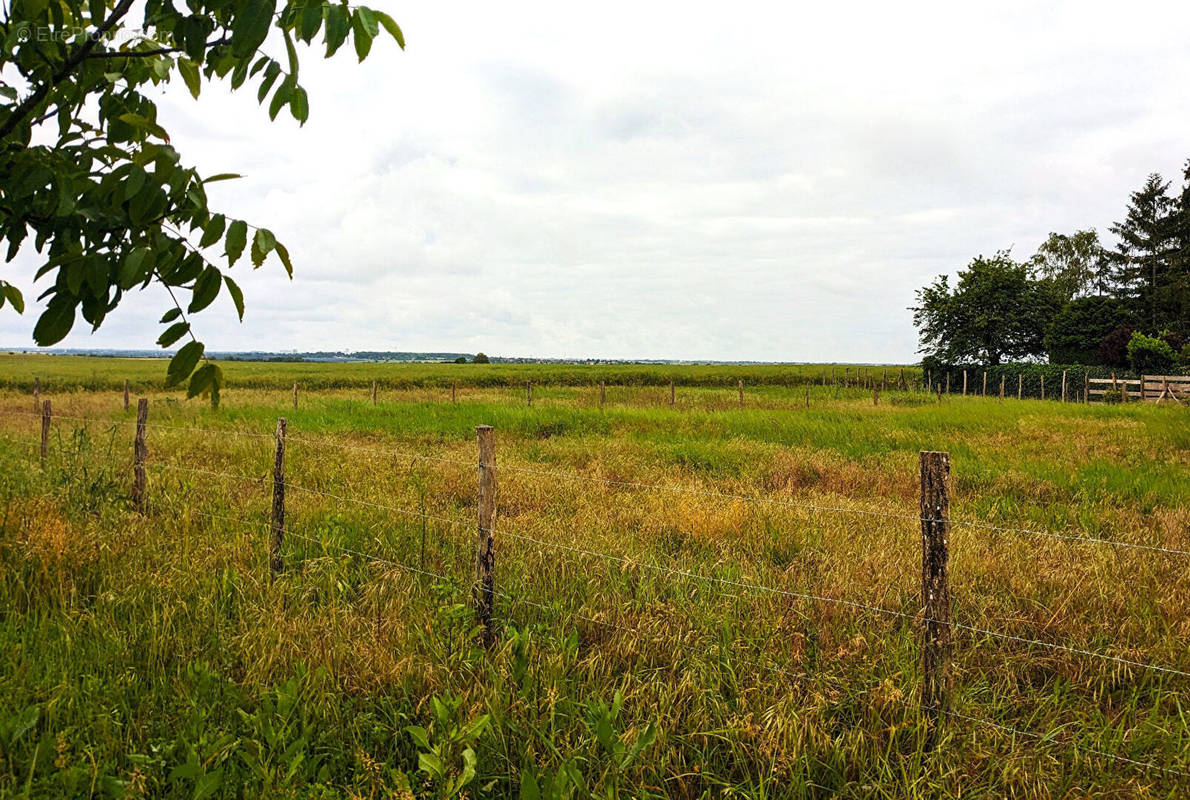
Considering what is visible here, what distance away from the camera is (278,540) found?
5641 millimetres

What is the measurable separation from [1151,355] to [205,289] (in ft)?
150

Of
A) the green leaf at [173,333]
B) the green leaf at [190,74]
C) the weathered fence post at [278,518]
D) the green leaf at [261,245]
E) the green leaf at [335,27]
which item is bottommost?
the weathered fence post at [278,518]

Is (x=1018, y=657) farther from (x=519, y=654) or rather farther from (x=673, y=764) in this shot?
(x=519, y=654)

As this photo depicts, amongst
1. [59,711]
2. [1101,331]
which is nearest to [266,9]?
[59,711]

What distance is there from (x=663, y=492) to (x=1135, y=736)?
18.7 ft

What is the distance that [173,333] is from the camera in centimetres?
163

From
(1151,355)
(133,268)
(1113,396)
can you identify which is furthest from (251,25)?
(1151,355)

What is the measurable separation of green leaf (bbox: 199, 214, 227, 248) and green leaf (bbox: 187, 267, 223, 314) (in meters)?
0.07

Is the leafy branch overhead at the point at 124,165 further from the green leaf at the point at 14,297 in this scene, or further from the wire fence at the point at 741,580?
the wire fence at the point at 741,580

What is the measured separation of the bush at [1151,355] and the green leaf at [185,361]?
4465cm

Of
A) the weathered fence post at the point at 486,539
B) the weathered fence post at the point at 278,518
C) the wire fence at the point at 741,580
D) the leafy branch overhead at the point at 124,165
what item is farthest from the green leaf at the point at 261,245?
the weathered fence post at the point at 278,518

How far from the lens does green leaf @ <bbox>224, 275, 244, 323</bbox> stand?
65.8 inches

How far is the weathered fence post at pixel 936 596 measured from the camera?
352 centimetres

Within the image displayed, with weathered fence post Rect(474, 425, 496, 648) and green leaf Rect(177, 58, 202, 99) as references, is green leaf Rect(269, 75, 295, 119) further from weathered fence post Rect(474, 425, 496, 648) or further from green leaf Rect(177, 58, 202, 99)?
weathered fence post Rect(474, 425, 496, 648)
